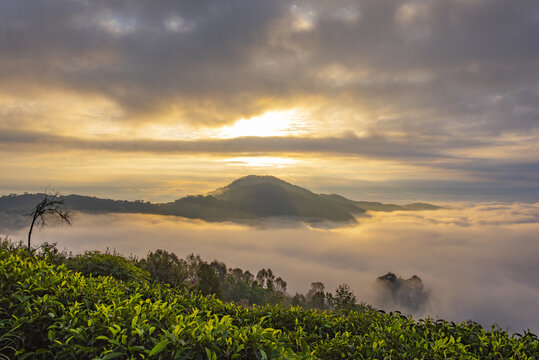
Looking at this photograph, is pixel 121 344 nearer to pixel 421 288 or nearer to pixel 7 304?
pixel 7 304

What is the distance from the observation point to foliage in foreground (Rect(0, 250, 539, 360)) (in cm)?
330

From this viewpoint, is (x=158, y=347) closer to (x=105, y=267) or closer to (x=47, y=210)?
(x=105, y=267)

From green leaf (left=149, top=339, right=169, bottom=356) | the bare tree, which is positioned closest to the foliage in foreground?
green leaf (left=149, top=339, right=169, bottom=356)

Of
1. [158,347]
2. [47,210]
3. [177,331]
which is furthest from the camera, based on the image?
[47,210]

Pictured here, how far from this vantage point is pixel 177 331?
3.27 m

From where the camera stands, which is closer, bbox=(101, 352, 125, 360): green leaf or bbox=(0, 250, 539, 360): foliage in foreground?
bbox=(101, 352, 125, 360): green leaf

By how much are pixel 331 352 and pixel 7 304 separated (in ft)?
15.3

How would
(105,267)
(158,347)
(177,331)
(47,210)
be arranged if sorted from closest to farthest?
(158,347) → (177,331) → (105,267) → (47,210)

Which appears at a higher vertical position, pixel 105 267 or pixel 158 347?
pixel 158 347

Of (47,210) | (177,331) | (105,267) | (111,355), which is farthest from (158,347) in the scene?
(47,210)

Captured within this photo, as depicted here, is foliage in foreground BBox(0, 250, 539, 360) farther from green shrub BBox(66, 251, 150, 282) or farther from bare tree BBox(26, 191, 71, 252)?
bare tree BBox(26, 191, 71, 252)

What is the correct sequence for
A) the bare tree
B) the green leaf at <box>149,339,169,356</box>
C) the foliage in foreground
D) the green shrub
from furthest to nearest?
the bare tree < the green shrub < the foliage in foreground < the green leaf at <box>149,339,169,356</box>

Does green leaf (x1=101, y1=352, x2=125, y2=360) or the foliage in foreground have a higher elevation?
green leaf (x1=101, y1=352, x2=125, y2=360)

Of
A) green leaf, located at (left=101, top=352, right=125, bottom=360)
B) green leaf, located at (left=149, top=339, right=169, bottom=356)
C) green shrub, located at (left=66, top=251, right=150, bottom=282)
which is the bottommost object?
green shrub, located at (left=66, top=251, right=150, bottom=282)
